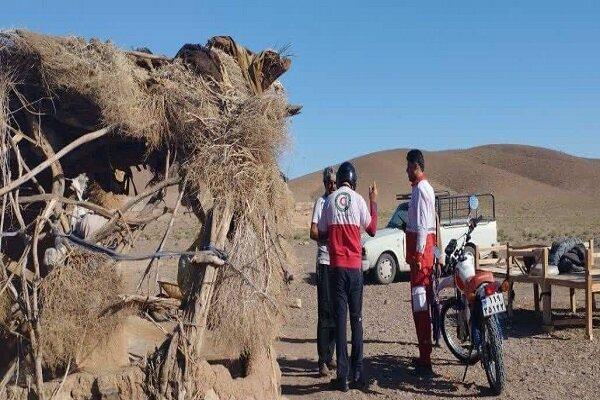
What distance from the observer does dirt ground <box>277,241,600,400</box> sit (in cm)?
718

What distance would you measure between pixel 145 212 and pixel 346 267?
196 cm

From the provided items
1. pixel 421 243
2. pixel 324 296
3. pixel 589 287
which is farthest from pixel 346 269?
pixel 589 287

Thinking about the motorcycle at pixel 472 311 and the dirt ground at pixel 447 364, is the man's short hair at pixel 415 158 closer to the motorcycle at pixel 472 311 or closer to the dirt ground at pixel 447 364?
the motorcycle at pixel 472 311

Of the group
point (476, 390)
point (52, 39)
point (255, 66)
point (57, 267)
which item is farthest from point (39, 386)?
point (476, 390)

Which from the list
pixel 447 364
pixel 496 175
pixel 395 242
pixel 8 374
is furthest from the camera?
pixel 496 175

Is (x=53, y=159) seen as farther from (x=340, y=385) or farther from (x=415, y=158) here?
(x=415, y=158)

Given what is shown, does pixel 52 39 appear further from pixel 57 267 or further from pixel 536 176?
pixel 536 176

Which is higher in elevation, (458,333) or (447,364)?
(458,333)

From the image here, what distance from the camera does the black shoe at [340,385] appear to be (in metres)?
7.07

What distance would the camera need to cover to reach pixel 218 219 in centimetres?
614

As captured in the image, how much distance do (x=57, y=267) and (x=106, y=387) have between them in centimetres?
99

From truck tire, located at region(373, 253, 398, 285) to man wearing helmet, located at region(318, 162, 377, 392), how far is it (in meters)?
8.47

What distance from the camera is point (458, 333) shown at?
7.81m

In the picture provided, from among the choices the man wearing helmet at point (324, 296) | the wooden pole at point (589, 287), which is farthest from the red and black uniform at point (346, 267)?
the wooden pole at point (589, 287)
